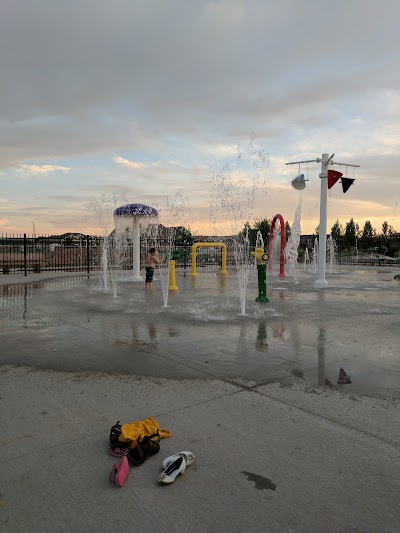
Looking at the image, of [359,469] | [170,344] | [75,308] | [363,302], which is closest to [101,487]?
[359,469]

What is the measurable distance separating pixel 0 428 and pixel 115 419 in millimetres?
903

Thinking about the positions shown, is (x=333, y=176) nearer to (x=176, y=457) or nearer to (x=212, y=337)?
(x=212, y=337)

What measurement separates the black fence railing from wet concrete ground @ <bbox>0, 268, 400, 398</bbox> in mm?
6361

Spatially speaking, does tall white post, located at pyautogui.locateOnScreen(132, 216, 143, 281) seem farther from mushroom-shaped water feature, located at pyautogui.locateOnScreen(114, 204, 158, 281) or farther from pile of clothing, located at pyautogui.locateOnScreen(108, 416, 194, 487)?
pile of clothing, located at pyautogui.locateOnScreen(108, 416, 194, 487)

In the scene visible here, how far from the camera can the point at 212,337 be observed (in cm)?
668

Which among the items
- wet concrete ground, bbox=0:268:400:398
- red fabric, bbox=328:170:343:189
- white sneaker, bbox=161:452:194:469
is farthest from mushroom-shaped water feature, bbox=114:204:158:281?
white sneaker, bbox=161:452:194:469

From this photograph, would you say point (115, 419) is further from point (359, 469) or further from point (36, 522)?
point (359, 469)

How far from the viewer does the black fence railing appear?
21.5m

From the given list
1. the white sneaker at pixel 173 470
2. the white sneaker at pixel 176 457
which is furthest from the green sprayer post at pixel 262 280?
the white sneaker at pixel 173 470

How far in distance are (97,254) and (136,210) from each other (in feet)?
40.5

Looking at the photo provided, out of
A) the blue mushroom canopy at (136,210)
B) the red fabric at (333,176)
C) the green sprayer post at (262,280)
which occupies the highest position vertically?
the red fabric at (333,176)

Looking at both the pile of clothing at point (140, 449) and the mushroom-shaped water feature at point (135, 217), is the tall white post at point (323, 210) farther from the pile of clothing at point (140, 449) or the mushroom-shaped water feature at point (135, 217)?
the pile of clothing at point (140, 449)

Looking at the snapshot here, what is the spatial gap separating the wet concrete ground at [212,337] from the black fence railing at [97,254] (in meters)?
6.36

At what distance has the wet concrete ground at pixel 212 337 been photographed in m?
4.96
